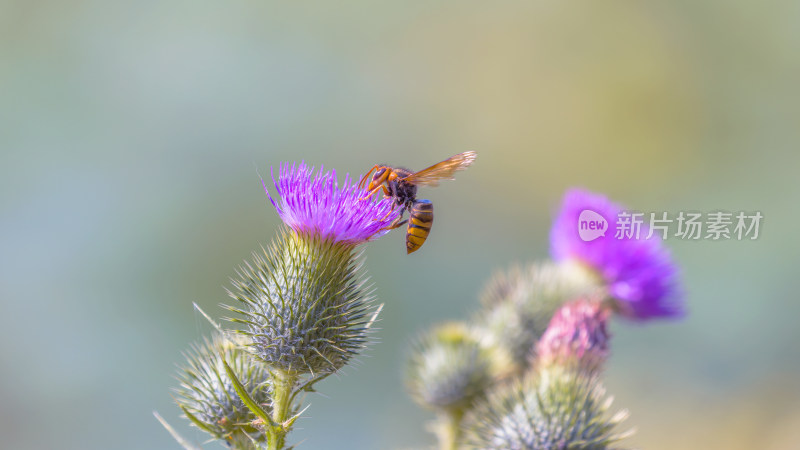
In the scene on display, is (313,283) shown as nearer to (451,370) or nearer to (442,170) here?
(442,170)

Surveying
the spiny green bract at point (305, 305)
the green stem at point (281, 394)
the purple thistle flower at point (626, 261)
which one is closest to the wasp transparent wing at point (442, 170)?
the spiny green bract at point (305, 305)

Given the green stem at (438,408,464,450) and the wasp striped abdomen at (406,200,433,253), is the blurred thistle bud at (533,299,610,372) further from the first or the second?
the wasp striped abdomen at (406,200,433,253)

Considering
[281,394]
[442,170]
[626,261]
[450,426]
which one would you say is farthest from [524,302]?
[281,394]

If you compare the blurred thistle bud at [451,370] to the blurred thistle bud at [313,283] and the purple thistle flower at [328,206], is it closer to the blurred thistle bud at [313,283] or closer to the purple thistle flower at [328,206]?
the blurred thistle bud at [313,283]

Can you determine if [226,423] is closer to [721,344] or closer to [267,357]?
[267,357]

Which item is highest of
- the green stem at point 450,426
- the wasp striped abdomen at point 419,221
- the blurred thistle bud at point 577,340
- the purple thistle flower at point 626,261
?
the purple thistle flower at point 626,261

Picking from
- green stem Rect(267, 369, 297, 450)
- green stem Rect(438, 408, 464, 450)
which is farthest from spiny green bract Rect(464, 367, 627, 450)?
green stem Rect(267, 369, 297, 450)

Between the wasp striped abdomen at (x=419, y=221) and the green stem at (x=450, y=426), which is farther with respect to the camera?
the green stem at (x=450, y=426)

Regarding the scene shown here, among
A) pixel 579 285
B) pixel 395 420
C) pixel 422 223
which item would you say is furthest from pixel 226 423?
pixel 395 420
